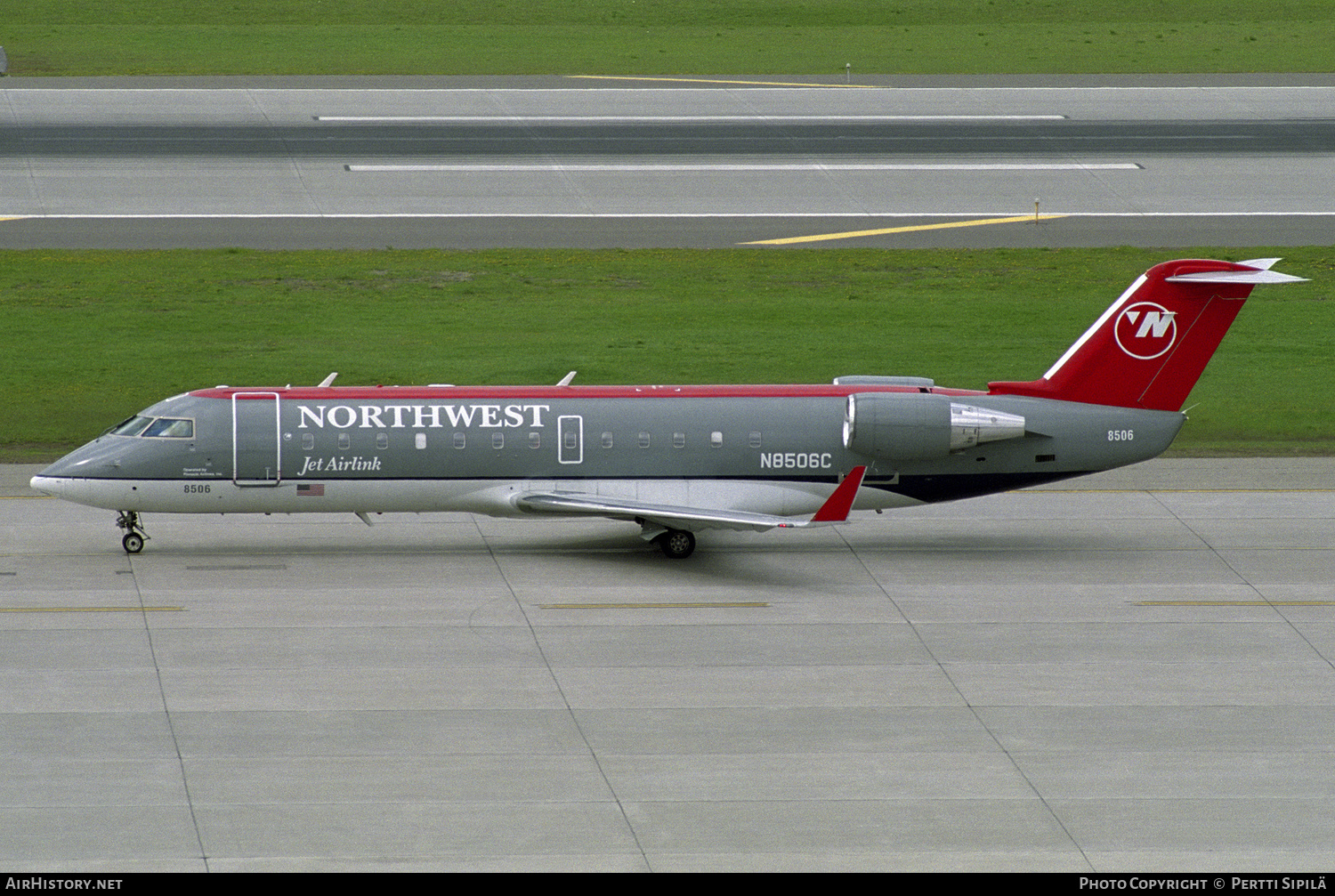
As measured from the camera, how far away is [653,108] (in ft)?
271

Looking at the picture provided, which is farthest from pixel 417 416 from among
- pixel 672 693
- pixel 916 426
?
pixel 916 426

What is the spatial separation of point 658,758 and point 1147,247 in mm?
41461

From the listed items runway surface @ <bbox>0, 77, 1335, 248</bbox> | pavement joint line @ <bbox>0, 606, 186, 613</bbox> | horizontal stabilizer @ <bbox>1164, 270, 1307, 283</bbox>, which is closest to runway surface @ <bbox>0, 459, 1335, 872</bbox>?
pavement joint line @ <bbox>0, 606, 186, 613</bbox>

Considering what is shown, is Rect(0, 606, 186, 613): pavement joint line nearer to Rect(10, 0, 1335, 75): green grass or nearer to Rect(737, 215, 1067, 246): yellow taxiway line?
Rect(737, 215, 1067, 246): yellow taxiway line

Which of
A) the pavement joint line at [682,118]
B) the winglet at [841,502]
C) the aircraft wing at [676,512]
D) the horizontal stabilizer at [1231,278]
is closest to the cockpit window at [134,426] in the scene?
the aircraft wing at [676,512]

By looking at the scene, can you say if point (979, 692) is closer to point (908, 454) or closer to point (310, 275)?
point (908, 454)

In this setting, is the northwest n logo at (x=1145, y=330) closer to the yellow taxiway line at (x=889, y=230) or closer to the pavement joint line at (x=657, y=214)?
the yellow taxiway line at (x=889, y=230)

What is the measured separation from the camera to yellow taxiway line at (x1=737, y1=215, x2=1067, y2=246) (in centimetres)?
6300

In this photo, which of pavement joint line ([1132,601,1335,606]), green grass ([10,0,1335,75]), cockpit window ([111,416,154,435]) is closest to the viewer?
pavement joint line ([1132,601,1335,606])

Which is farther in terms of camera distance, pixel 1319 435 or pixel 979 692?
pixel 1319 435

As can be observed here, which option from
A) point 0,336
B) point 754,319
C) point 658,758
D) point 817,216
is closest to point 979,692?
point 658,758

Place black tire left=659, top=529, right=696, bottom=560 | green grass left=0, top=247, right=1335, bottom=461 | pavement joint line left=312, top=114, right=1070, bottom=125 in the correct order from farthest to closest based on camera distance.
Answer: pavement joint line left=312, top=114, right=1070, bottom=125 → green grass left=0, top=247, right=1335, bottom=461 → black tire left=659, top=529, right=696, bottom=560

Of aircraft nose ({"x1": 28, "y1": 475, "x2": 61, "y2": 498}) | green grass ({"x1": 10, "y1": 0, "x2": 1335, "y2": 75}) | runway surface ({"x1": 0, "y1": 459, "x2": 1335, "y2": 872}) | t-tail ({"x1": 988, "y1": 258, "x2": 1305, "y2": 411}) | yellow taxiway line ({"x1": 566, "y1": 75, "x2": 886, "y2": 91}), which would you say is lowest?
runway surface ({"x1": 0, "y1": 459, "x2": 1335, "y2": 872})

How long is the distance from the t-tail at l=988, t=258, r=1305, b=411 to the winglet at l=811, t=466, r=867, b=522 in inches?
186
